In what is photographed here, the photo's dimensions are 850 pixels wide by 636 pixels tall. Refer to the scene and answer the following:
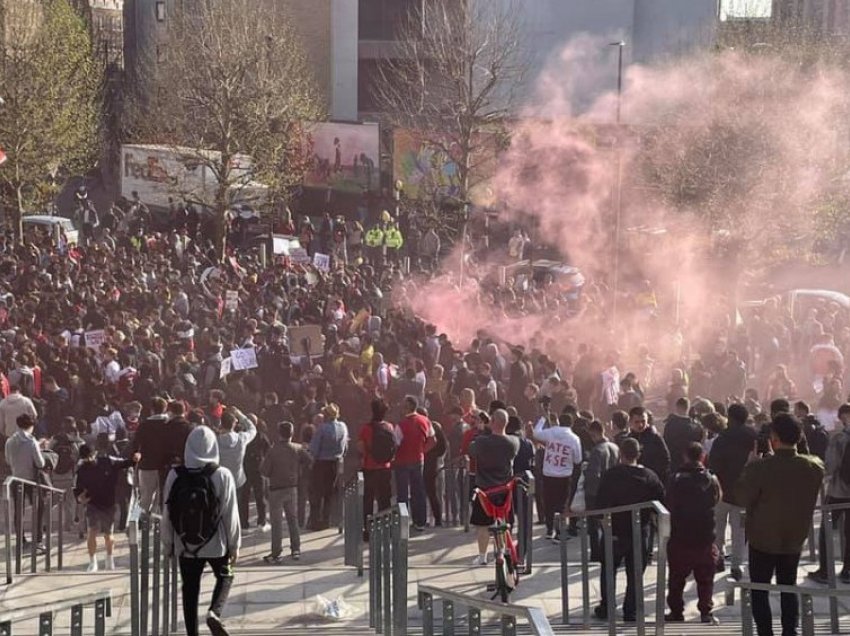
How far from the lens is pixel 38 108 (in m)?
37.6

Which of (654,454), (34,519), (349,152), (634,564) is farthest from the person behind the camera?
(349,152)

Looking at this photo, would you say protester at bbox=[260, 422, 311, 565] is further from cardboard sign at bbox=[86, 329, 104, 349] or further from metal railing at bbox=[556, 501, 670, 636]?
cardboard sign at bbox=[86, 329, 104, 349]

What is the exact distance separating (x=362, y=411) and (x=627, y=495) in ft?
26.2

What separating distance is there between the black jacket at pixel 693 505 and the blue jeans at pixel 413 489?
4.31 metres

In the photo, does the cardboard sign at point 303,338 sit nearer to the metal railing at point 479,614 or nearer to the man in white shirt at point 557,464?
the man in white shirt at point 557,464

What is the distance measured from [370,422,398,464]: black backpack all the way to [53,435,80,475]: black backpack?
3419mm

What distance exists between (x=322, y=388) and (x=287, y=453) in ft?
14.7

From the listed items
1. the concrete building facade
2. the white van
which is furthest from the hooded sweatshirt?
the concrete building facade

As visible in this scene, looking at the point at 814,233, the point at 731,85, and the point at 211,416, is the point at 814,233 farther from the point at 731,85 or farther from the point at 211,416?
the point at 211,416

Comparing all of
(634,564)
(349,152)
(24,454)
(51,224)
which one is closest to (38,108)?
(51,224)

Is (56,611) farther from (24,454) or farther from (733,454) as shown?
(24,454)

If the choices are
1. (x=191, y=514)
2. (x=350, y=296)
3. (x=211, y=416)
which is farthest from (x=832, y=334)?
(x=191, y=514)

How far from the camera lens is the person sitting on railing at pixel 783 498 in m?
8.32

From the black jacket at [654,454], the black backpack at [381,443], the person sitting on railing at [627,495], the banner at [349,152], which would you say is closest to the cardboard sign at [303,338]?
the black backpack at [381,443]
